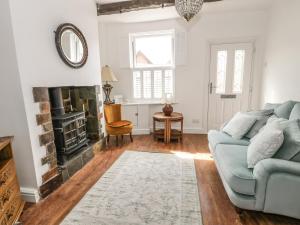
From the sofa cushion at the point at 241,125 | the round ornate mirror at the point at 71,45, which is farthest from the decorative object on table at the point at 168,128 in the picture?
the round ornate mirror at the point at 71,45

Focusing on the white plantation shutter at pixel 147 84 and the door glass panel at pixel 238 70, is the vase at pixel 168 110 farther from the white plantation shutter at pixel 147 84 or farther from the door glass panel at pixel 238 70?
the door glass panel at pixel 238 70

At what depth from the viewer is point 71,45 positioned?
260cm

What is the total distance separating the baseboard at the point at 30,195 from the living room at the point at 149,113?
0.5 inches

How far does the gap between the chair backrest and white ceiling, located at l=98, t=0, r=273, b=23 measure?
6.26 feet

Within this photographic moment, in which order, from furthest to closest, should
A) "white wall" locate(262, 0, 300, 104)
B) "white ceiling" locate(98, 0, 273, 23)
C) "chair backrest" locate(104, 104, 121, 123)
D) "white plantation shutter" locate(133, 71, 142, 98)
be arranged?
1. "white plantation shutter" locate(133, 71, 142, 98)
2. "chair backrest" locate(104, 104, 121, 123)
3. "white ceiling" locate(98, 0, 273, 23)
4. "white wall" locate(262, 0, 300, 104)

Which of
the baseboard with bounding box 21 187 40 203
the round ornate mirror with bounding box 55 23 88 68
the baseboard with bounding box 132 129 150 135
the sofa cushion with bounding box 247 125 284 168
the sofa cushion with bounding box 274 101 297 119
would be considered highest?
the round ornate mirror with bounding box 55 23 88 68

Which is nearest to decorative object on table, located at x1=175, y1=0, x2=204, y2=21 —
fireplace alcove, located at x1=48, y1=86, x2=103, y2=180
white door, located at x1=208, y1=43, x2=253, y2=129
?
fireplace alcove, located at x1=48, y1=86, x2=103, y2=180

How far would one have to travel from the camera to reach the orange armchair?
349 cm

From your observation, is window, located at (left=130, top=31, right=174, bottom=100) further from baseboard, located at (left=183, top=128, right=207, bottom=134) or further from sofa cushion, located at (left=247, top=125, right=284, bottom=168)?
sofa cushion, located at (left=247, top=125, right=284, bottom=168)

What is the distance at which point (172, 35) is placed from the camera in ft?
13.5

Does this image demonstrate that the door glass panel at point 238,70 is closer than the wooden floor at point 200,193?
No

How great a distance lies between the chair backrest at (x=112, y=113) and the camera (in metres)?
3.64

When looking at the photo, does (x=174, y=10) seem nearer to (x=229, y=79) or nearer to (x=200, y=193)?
(x=229, y=79)

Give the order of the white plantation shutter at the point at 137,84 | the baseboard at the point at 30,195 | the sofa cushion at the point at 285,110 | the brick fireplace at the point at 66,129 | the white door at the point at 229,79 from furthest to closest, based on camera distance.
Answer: the white plantation shutter at the point at 137,84 → the white door at the point at 229,79 → the sofa cushion at the point at 285,110 → the brick fireplace at the point at 66,129 → the baseboard at the point at 30,195
